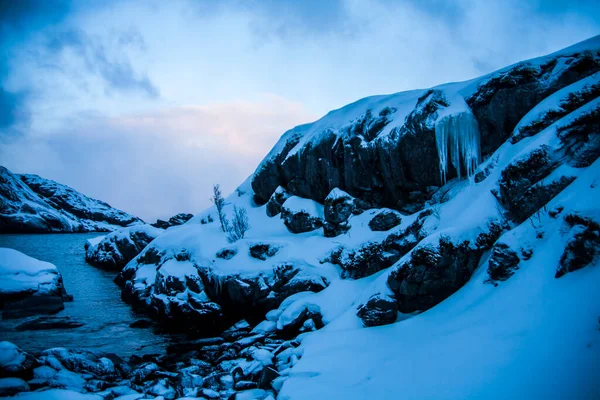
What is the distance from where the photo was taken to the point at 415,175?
2089cm

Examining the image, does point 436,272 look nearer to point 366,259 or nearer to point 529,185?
point 529,185

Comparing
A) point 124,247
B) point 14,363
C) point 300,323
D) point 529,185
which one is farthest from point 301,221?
point 124,247

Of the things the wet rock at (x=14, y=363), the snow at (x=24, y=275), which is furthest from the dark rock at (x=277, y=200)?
the wet rock at (x=14, y=363)

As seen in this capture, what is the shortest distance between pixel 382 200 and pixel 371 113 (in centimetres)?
800

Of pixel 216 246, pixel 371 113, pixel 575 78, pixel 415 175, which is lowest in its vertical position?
pixel 216 246

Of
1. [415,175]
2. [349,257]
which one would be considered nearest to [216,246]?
[349,257]

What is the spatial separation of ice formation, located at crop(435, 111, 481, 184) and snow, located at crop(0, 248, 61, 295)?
29.6 m

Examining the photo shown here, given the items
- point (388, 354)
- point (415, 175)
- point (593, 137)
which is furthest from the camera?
point (415, 175)

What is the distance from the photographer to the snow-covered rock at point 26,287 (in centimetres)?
1927

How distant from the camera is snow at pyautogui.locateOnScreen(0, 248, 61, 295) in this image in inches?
779

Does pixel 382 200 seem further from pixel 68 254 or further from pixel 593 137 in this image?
pixel 68 254

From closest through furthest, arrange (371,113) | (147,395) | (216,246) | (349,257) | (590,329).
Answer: (590,329)
(147,395)
(349,257)
(216,246)
(371,113)

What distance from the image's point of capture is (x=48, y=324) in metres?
17.4

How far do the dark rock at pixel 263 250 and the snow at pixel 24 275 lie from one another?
15440 mm
